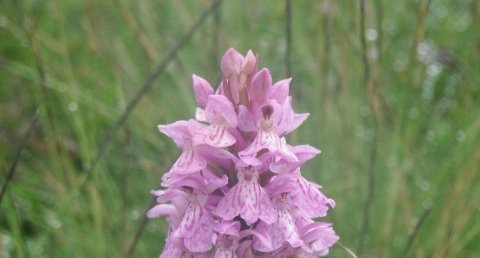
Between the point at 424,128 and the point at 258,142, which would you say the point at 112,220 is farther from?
the point at 258,142

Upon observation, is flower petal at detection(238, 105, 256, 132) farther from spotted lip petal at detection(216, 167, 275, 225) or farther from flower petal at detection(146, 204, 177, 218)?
flower petal at detection(146, 204, 177, 218)

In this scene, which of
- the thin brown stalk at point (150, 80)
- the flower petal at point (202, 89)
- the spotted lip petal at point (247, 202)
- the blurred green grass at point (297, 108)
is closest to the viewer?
the spotted lip petal at point (247, 202)

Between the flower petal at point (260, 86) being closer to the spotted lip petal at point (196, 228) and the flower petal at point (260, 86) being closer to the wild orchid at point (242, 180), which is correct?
the wild orchid at point (242, 180)

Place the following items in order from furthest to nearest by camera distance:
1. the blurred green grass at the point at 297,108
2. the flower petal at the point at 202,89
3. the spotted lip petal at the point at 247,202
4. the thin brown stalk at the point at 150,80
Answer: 1. the blurred green grass at the point at 297,108
2. the thin brown stalk at the point at 150,80
3. the flower petal at the point at 202,89
4. the spotted lip petal at the point at 247,202

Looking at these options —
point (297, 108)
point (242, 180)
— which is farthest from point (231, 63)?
point (297, 108)

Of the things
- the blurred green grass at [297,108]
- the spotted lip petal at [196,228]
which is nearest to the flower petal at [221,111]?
the spotted lip petal at [196,228]

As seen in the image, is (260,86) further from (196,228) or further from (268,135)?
(196,228)

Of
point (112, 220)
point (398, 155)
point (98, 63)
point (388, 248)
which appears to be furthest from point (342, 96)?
point (98, 63)
